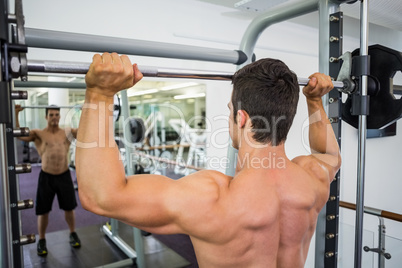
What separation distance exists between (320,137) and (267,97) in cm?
45

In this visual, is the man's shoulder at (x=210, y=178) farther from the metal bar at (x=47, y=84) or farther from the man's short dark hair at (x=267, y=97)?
the metal bar at (x=47, y=84)

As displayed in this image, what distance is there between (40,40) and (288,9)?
38.6 inches

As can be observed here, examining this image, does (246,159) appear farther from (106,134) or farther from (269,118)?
(106,134)

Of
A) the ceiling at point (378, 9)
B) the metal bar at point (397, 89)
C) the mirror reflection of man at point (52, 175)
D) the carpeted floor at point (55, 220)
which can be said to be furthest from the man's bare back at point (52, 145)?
the metal bar at point (397, 89)

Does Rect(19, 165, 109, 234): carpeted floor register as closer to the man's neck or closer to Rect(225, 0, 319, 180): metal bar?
Rect(225, 0, 319, 180): metal bar

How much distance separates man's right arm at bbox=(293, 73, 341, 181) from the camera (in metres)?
1.11

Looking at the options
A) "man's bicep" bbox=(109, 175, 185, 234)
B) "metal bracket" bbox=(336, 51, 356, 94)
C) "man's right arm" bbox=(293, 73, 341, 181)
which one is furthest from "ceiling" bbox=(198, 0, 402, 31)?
"man's bicep" bbox=(109, 175, 185, 234)

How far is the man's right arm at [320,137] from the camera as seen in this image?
43.5 inches

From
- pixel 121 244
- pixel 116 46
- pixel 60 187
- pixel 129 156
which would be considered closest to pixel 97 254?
pixel 121 244

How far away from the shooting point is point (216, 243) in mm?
847

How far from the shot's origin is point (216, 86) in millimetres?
3779

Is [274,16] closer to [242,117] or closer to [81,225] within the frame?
[242,117]

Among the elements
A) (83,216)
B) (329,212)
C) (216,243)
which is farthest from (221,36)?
(83,216)

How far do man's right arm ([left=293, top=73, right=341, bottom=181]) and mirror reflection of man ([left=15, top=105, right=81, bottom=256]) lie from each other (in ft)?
10.5
